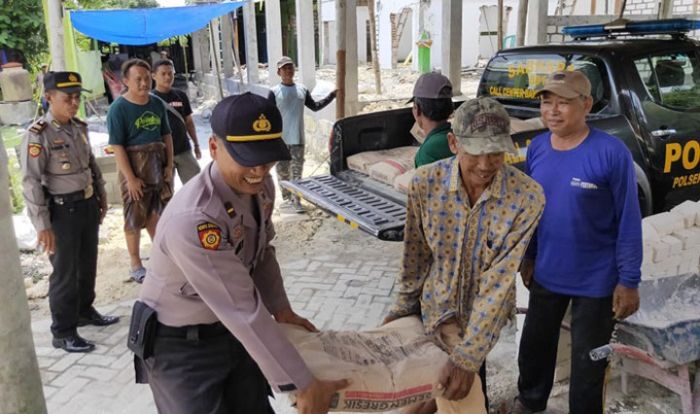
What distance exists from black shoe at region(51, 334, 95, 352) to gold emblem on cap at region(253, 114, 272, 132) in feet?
10.1

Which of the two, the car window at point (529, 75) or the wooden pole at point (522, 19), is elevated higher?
the wooden pole at point (522, 19)

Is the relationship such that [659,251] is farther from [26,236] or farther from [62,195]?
[26,236]

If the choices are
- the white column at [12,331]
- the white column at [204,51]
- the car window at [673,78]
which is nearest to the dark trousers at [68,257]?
the white column at [12,331]

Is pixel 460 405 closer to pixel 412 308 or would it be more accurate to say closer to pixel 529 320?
pixel 412 308

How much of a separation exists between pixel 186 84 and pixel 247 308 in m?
19.7

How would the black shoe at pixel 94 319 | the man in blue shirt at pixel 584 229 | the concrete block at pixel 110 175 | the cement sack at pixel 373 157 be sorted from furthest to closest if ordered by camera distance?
the concrete block at pixel 110 175
the cement sack at pixel 373 157
the black shoe at pixel 94 319
the man in blue shirt at pixel 584 229

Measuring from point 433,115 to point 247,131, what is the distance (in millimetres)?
1331

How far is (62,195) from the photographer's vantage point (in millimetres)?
3979

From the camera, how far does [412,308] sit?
233 centimetres

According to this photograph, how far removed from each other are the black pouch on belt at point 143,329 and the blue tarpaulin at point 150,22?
29.6ft

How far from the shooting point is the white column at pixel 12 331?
96.3 inches

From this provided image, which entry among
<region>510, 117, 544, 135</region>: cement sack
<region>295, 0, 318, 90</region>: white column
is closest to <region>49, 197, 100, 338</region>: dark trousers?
<region>510, 117, 544, 135</region>: cement sack

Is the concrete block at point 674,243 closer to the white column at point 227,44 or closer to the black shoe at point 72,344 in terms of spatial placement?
the black shoe at point 72,344

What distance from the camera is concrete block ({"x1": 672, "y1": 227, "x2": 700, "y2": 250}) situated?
3.48 meters
